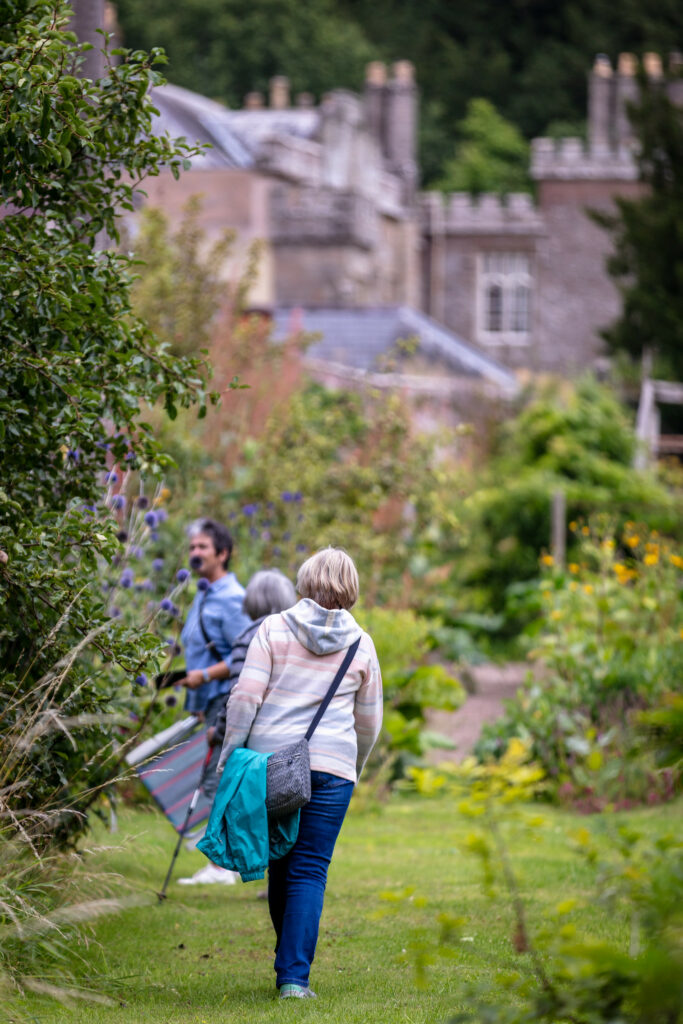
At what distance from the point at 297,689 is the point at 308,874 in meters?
0.58

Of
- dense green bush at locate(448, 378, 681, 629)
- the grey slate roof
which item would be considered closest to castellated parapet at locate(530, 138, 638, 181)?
the grey slate roof

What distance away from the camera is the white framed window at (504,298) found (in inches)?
1677

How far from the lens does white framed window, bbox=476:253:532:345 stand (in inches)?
1677

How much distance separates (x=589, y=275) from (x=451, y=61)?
52.9ft

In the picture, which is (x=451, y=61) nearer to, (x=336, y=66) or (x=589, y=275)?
(x=336, y=66)

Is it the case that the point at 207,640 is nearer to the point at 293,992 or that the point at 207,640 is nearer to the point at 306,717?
the point at 306,717

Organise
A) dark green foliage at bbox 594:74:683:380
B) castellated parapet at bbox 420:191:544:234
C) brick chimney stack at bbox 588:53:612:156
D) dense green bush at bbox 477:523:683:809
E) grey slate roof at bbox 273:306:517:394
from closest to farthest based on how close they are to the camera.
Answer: dense green bush at bbox 477:523:683:809
dark green foliage at bbox 594:74:683:380
grey slate roof at bbox 273:306:517:394
brick chimney stack at bbox 588:53:612:156
castellated parapet at bbox 420:191:544:234

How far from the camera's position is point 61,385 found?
15.9 ft

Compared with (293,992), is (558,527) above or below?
above

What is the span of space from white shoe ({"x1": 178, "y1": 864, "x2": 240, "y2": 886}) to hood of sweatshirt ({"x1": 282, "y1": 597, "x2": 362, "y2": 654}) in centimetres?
240

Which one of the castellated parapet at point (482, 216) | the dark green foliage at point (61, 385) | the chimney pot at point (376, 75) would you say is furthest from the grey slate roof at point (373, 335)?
the dark green foliage at point (61, 385)

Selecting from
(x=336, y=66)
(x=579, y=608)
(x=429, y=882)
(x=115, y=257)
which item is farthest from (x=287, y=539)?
(x=336, y=66)

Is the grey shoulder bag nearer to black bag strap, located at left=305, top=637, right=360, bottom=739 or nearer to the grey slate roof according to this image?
black bag strap, located at left=305, top=637, right=360, bottom=739

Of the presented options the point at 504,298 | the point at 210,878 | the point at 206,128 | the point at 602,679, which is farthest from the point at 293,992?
the point at 504,298
